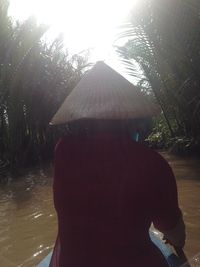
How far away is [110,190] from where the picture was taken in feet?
5.60

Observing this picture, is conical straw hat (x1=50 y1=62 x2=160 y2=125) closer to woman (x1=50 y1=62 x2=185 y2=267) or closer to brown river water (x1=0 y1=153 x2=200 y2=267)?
woman (x1=50 y1=62 x2=185 y2=267)

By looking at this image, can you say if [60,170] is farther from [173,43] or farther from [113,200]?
[173,43]

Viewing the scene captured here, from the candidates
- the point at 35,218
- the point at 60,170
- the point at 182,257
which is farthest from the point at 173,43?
the point at 60,170

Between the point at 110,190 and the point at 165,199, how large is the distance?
217 millimetres

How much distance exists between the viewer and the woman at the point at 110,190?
1.69m

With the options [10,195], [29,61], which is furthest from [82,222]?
[29,61]

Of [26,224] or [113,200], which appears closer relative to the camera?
[113,200]

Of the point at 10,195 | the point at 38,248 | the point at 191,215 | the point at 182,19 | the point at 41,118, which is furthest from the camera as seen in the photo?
the point at 41,118

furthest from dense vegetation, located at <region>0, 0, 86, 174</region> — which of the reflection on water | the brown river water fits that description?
the reflection on water

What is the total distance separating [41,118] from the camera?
1465 centimetres

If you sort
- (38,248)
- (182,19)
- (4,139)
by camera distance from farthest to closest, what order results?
1. (4,139)
2. (182,19)
3. (38,248)

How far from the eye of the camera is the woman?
5.55 ft

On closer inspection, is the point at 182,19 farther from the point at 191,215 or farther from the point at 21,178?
the point at 21,178

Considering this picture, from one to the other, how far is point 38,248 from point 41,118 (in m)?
10.1
